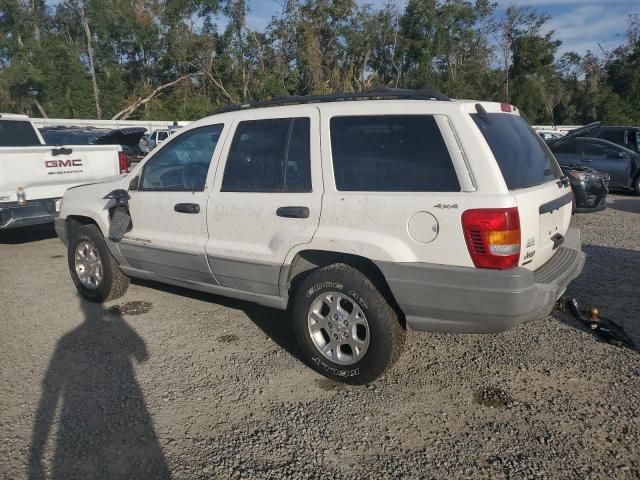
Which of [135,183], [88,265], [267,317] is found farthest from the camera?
[88,265]

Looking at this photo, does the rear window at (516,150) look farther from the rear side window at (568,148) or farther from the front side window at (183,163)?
the rear side window at (568,148)

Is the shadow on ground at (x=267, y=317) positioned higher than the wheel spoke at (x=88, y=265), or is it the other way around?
the wheel spoke at (x=88, y=265)

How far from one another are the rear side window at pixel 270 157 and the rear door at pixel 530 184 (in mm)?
1145

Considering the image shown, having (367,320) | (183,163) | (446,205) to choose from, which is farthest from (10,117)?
(446,205)

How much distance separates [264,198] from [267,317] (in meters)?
1.45

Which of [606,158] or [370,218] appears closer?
[370,218]

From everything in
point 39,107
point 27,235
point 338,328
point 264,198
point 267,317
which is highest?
point 39,107

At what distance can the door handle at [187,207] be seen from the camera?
4.00 meters

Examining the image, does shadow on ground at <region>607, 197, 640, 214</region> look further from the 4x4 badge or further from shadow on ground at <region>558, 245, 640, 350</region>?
the 4x4 badge

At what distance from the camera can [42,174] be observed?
6793 millimetres

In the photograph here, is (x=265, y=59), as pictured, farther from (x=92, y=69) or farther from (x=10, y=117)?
(x=10, y=117)

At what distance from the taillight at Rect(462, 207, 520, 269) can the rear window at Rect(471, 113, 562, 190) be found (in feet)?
0.83

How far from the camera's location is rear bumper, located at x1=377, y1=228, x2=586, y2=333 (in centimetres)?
288

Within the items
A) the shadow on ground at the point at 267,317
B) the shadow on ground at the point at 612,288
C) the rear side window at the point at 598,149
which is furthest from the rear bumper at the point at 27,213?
the rear side window at the point at 598,149
